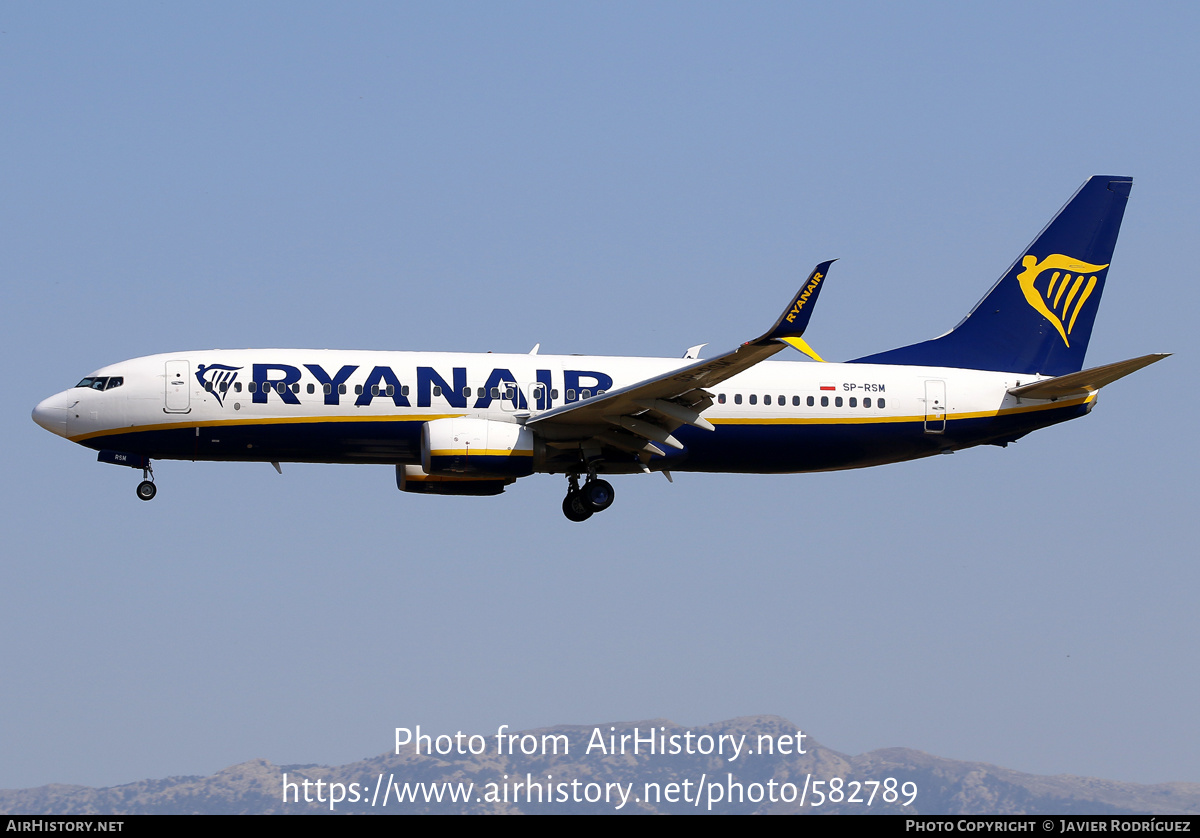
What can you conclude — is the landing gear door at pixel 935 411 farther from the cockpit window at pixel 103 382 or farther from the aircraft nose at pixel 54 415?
the aircraft nose at pixel 54 415

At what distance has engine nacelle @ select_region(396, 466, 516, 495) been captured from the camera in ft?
136

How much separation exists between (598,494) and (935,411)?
10.8 metres

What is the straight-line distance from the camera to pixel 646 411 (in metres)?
37.3

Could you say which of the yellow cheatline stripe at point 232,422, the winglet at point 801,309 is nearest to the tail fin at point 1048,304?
the winglet at point 801,309

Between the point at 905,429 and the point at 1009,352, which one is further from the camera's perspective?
the point at 1009,352

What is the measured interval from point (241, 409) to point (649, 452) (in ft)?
37.6

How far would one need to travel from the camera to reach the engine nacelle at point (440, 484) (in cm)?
4131

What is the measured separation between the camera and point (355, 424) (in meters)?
37.6

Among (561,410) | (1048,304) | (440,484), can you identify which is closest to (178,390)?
(440,484)

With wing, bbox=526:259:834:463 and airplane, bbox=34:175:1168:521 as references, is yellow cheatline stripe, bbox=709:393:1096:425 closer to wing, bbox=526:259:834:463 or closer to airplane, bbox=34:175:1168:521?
airplane, bbox=34:175:1168:521

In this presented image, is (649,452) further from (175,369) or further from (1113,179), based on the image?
(1113,179)

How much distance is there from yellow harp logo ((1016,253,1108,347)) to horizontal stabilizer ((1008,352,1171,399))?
370cm
